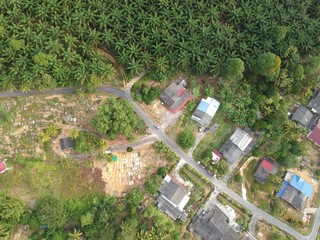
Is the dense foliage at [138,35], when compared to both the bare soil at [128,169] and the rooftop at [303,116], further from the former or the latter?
the bare soil at [128,169]

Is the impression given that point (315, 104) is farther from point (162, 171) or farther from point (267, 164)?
point (162, 171)

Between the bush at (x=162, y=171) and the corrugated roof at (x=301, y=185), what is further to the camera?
the corrugated roof at (x=301, y=185)

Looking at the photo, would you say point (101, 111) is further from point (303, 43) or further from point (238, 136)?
point (303, 43)

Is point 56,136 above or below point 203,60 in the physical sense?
below

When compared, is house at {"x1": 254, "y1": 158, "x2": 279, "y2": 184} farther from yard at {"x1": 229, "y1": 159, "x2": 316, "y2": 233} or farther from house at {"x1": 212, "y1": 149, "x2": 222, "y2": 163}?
house at {"x1": 212, "y1": 149, "x2": 222, "y2": 163}

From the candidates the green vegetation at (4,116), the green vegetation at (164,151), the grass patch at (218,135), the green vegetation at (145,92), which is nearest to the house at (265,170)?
the grass patch at (218,135)

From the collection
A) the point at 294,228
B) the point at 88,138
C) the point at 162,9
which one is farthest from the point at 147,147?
the point at 294,228

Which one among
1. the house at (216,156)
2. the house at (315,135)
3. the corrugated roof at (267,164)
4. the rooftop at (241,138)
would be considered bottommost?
the house at (216,156)
